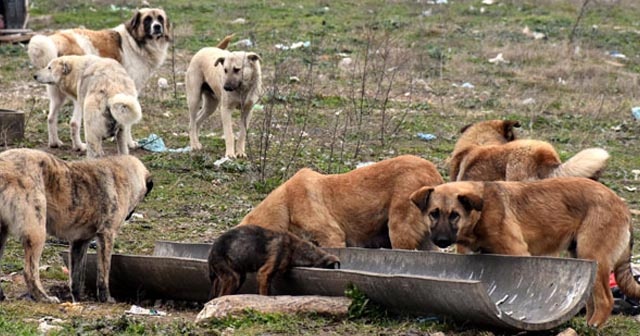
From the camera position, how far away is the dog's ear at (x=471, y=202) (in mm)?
7742

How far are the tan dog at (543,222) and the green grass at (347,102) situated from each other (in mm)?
399

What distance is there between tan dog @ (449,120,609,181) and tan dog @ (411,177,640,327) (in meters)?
1.41

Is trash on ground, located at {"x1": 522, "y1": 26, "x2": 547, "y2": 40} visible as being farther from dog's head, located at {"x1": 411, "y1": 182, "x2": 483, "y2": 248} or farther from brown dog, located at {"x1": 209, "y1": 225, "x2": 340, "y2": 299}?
brown dog, located at {"x1": 209, "y1": 225, "x2": 340, "y2": 299}

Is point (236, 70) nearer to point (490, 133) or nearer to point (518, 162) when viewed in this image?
point (490, 133)

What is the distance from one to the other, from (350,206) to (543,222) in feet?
5.49

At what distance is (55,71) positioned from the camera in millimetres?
14109

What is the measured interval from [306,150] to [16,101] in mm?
5303

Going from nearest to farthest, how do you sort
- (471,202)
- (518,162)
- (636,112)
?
(471,202)
(518,162)
(636,112)

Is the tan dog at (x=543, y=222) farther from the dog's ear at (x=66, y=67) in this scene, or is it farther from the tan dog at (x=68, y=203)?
the dog's ear at (x=66, y=67)

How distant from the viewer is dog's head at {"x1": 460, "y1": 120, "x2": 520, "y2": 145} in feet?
35.0

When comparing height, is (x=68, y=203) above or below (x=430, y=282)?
below

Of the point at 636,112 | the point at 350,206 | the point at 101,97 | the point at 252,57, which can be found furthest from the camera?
the point at 636,112

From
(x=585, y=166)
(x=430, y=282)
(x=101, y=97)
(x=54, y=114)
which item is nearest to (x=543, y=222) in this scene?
(x=430, y=282)

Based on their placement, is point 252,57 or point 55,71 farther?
point 252,57
